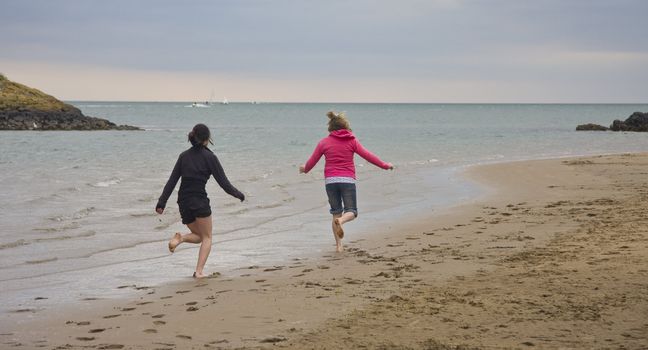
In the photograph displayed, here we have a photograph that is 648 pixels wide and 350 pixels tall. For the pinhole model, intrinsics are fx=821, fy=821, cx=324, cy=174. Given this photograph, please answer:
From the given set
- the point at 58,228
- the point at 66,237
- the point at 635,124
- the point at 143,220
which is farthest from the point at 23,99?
the point at 66,237

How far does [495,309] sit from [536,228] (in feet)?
19.1

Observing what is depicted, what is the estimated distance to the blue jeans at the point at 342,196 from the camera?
10.8 m

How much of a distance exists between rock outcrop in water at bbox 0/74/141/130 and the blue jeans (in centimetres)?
6483

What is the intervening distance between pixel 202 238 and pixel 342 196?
227 centimetres

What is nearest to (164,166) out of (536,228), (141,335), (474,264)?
(536,228)

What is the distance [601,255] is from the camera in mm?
9047

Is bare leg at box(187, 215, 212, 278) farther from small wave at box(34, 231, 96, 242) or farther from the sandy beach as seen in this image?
small wave at box(34, 231, 96, 242)

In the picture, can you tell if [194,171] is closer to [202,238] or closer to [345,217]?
[202,238]

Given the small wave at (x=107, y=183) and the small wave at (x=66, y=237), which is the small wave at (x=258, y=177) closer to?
the small wave at (x=107, y=183)

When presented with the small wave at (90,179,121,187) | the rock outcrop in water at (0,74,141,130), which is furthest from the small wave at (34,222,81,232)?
the rock outcrop in water at (0,74,141,130)

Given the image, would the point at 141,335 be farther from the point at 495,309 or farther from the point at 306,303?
the point at 495,309

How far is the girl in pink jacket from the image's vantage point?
35.0 feet

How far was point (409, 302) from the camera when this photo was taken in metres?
7.14

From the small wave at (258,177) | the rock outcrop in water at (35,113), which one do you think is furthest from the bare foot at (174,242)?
the rock outcrop in water at (35,113)
